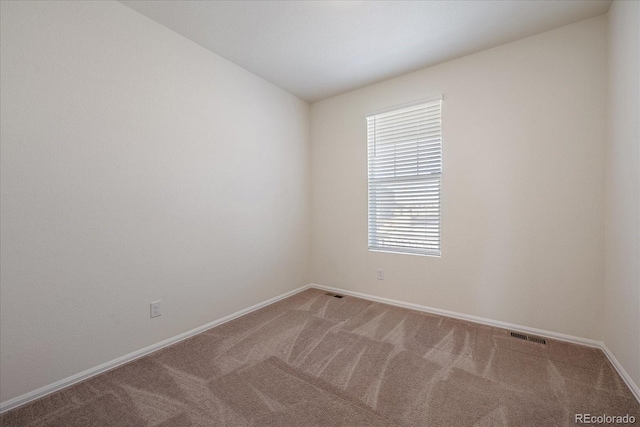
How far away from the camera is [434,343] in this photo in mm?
2275

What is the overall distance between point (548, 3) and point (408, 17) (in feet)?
3.29

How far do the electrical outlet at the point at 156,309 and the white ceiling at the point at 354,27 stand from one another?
231 centimetres

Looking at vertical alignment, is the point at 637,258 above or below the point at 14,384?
A: above

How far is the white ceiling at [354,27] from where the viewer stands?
6.64 feet

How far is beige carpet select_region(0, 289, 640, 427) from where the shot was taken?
1.48 meters

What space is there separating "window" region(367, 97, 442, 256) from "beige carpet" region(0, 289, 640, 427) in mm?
1024

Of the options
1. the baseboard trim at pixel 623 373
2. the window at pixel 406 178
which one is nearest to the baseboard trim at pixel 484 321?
the baseboard trim at pixel 623 373

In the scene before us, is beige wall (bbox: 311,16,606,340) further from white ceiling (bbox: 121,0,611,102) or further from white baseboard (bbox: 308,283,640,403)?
white ceiling (bbox: 121,0,611,102)

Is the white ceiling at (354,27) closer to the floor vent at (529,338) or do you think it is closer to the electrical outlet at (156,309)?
the electrical outlet at (156,309)

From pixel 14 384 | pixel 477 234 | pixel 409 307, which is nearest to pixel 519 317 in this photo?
pixel 477 234

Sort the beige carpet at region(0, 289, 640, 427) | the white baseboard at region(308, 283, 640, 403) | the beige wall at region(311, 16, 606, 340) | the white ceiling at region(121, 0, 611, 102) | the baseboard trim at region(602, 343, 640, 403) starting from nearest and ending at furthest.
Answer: the beige carpet at region(0, 289, 640, 427), the baseboard trim at region(602, 343, 640, 403), the white baseboard at region(308, 283, 640, 403), the white ceiling at region(121, 0, 611, 102), the beige wall at region(311, 16, 606, 340)

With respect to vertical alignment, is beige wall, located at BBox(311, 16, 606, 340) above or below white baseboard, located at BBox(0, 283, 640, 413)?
above

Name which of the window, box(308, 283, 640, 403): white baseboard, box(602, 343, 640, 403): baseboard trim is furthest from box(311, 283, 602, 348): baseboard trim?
the window

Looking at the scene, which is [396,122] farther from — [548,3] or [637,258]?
[637,258]
